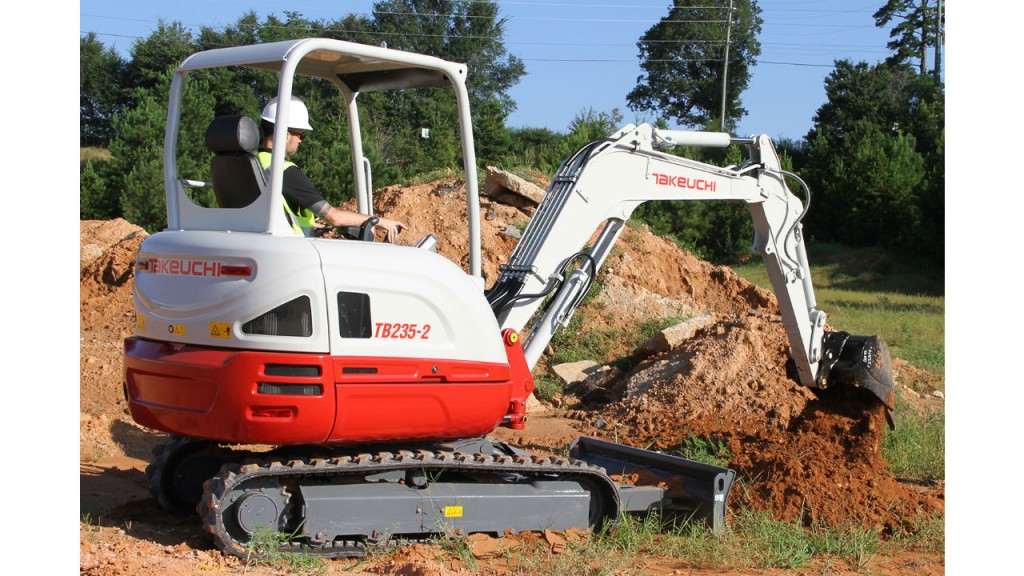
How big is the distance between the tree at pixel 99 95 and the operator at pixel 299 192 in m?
35.5

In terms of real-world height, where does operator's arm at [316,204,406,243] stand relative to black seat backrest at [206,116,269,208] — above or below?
below

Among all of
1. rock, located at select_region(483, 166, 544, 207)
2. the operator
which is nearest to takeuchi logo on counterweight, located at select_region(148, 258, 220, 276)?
the operator

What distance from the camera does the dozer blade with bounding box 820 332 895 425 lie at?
23.5 feet

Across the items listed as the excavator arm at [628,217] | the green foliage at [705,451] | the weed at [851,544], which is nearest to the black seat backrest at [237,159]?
the excavator arm at [628,217]

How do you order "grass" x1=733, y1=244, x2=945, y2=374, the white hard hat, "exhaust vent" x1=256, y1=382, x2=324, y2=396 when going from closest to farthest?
Answer: "exhaust vent" x1=256, y1=382, x2=324, y2=396 → the white hard hat → "grass" x1=733, y1=244, x2=945, y2=374

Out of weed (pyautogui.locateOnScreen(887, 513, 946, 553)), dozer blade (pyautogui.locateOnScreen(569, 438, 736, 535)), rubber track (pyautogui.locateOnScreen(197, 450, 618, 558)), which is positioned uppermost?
rubber track (pyautogui.locateOnScreen(197, 450, 618, 558))

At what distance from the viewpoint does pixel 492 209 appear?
49.9ft

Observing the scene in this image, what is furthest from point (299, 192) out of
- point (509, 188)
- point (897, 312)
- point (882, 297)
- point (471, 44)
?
point (471, 44)

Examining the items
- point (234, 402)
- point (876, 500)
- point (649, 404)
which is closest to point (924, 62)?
point (649, 404)

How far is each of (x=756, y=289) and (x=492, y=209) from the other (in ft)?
13.1

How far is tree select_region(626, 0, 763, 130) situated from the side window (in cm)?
4481

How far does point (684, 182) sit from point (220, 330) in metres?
3.20

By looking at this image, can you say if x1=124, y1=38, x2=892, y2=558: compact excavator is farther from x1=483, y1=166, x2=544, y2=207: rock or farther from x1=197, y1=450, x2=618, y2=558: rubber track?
x1=483, y1=166, x2=544, y2=207: rock

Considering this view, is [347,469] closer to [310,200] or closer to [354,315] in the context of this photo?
[354,315]
